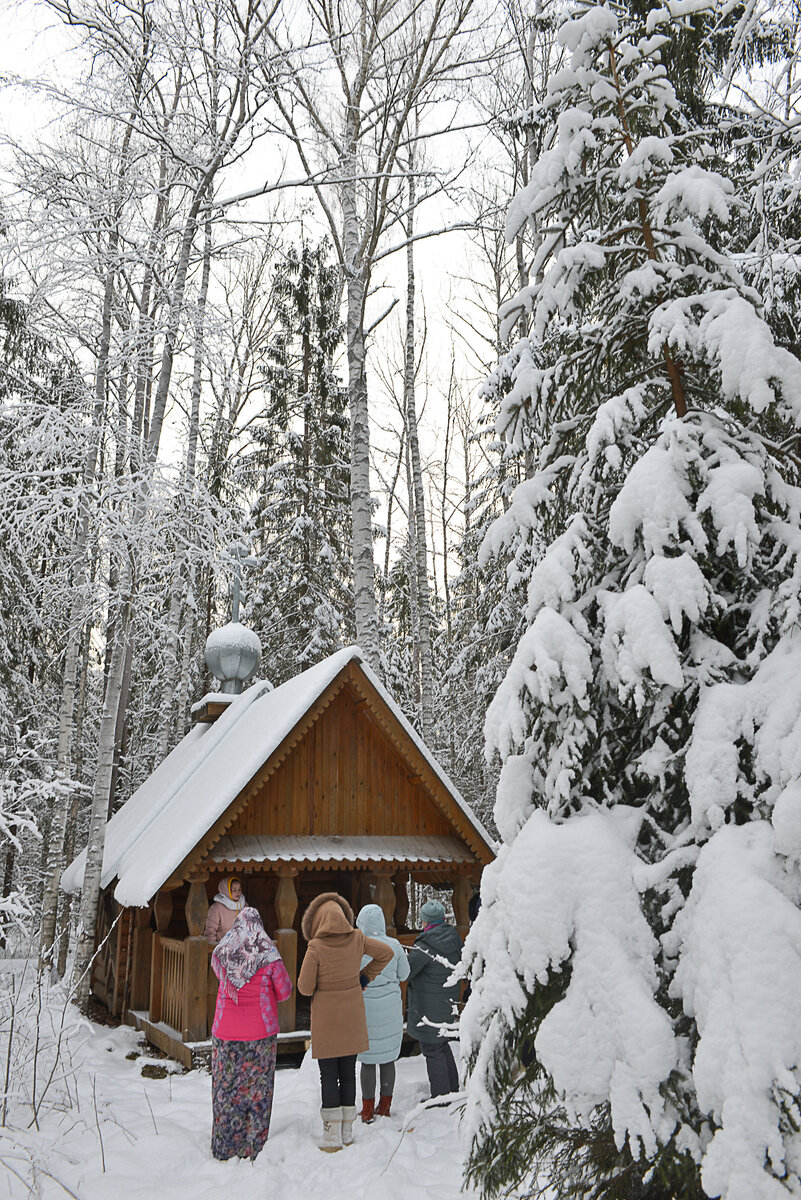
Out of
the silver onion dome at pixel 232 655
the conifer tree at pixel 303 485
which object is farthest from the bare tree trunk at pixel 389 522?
the silver onion dome at pixel 232 655

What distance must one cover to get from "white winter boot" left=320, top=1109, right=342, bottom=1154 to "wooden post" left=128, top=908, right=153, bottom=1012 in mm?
6133

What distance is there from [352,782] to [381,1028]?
3823 millimetres

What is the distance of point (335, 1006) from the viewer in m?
6.32

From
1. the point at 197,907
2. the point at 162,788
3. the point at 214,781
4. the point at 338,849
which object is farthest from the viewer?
the point at 162,788

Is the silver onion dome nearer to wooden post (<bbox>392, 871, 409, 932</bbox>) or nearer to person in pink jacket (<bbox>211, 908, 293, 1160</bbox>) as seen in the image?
wooden post (<bbox>392, 871, 409, 932</bbox>)

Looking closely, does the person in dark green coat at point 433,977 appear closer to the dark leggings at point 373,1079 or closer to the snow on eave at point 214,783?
the dark leggings at point 373,1079

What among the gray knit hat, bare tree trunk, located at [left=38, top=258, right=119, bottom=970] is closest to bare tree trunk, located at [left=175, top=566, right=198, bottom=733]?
bare tree trunk, located at [left=38, top=258, right=119, bottom=970]

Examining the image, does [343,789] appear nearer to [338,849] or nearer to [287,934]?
[338,849]

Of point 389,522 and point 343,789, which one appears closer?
point 343,789

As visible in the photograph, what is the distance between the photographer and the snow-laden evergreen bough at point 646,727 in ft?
8.55

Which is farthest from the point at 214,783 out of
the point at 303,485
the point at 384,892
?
the point at 303,485

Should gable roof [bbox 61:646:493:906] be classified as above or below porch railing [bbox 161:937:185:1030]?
above

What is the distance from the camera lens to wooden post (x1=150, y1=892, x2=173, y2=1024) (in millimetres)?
10078

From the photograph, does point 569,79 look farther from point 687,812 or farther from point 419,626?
point 419,626
